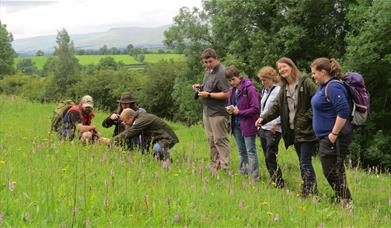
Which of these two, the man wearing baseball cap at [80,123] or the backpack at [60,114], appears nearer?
the man wearing baseball cap at [80,123]

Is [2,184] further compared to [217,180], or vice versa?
[217,180]

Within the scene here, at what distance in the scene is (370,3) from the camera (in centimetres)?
2038

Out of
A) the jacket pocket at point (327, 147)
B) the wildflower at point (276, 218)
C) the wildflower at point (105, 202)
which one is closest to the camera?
the wildflower at point (105, 202)

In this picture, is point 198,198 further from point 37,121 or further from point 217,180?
point 37,121

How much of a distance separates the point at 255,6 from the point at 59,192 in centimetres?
2239

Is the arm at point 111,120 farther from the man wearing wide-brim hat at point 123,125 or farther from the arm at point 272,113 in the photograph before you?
the arm at point 272,113

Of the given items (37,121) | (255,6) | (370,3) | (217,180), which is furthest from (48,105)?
(370,3)

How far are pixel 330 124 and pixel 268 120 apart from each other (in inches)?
47.9

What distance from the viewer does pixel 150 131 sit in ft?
24.7

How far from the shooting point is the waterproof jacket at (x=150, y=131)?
23.8 ft

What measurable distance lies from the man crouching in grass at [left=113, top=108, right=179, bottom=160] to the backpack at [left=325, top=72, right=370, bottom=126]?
321cm

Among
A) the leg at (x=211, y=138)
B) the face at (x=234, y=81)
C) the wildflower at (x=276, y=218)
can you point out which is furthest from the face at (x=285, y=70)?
the wildflower at (x=276, y=218)

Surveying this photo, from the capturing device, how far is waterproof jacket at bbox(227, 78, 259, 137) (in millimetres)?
7156

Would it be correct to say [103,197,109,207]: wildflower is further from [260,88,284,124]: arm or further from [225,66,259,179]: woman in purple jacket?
[225,66,259,179]: woman in purple jacket
